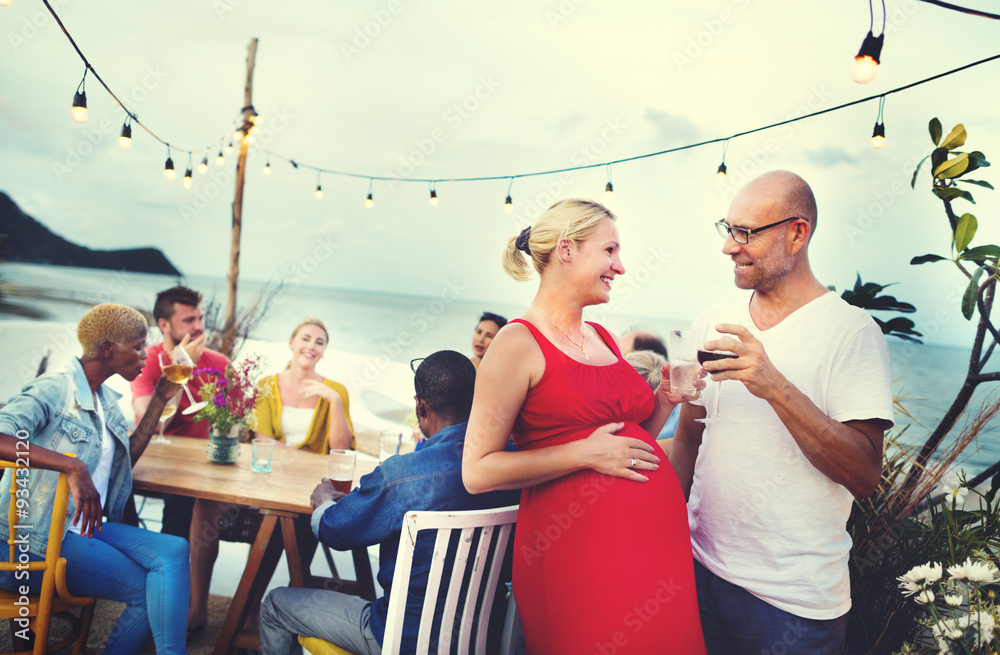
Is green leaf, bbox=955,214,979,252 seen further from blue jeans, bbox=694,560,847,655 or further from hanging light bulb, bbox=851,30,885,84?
blue jeans, bbox=694,560,847,655

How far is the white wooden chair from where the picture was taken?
1.47 meters

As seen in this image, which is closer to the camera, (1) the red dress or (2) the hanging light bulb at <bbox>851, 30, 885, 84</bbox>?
(1) the red dress

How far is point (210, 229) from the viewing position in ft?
76.1

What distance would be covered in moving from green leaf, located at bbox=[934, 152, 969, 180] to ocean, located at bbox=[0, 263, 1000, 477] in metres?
7.26

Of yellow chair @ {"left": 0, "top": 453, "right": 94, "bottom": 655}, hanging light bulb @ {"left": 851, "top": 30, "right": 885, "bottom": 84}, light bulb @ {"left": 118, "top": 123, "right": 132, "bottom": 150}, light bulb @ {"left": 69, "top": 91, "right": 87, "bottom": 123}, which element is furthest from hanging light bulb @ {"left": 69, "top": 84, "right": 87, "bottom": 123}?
hanging light bulb @ {"left": 851, "top": 30, "right": 885, "bottom": 84}

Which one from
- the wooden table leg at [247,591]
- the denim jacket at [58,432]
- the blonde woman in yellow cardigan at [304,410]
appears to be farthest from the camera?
the blonde woman in yellow cardigan at [304,410]

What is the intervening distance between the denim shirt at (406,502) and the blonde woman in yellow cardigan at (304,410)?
1609 millimetres

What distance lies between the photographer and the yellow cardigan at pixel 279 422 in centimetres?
334

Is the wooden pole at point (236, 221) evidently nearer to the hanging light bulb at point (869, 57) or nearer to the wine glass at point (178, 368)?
the wine glass at point (178, 368)

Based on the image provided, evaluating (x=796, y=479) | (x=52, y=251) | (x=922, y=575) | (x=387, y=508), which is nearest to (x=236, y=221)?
(x=387, y=508)

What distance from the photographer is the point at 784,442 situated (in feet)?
4.59

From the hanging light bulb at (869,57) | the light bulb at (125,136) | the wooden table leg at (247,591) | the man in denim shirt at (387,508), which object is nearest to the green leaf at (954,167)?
the hanging light bulb at (869,57)

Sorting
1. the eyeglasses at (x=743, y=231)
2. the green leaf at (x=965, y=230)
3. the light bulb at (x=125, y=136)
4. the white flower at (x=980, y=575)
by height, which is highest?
the light bulb at (x=125, y=136)

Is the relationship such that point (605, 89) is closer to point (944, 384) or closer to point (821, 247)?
point (821, 247)
